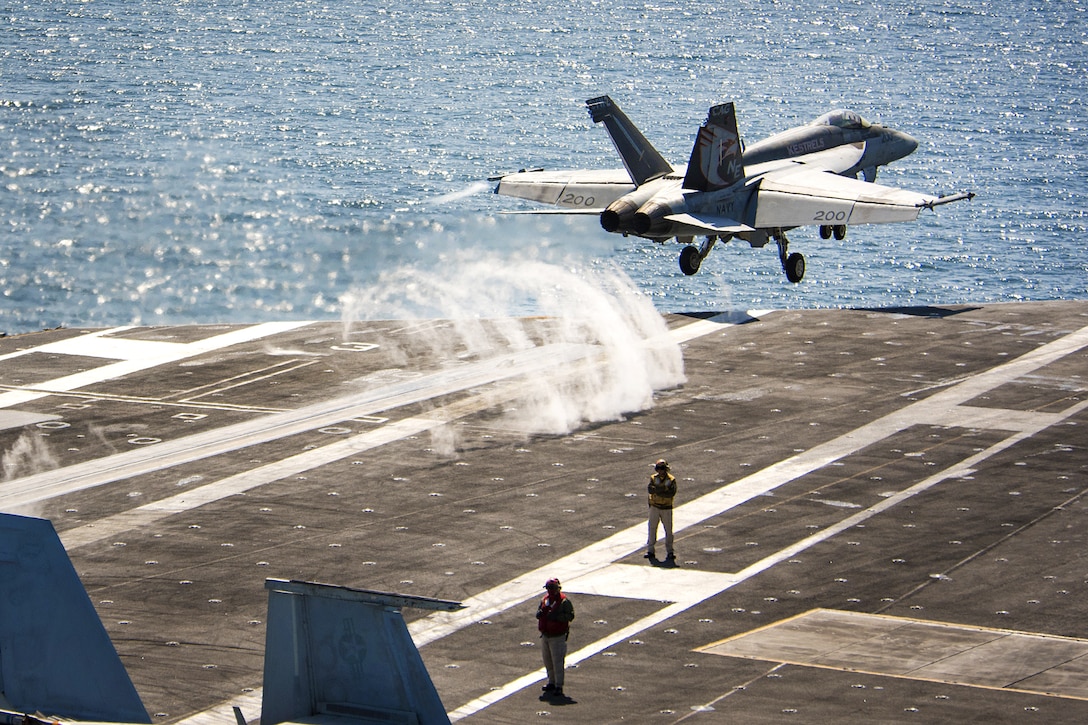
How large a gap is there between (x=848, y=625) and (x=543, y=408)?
18493mm

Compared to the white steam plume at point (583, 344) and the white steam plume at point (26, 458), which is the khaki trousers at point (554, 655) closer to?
the white steam plume at point (583, 344)

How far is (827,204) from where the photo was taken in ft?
174

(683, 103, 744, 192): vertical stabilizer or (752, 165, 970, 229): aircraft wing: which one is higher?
(683, 103, 744, 192): vertical stabilizer

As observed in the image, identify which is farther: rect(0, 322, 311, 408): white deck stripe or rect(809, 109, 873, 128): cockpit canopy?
rect(809, 109, 873, 128): cockpit canopy

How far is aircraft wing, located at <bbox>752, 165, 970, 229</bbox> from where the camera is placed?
52.3m

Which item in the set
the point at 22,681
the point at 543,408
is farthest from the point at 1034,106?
the point at 22,681

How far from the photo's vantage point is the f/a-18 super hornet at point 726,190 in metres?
49.5

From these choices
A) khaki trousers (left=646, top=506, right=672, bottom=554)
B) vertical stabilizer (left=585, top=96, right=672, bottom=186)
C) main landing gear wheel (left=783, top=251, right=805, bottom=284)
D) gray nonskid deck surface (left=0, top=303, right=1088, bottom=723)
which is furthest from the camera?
main landing gear wheel (left=783, top=251, right=805, bottom=284)

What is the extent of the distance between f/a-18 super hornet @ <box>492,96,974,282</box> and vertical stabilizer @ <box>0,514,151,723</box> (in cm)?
3495

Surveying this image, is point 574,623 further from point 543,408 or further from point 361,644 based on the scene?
point 543,408

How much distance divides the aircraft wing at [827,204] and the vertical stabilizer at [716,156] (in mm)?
1564

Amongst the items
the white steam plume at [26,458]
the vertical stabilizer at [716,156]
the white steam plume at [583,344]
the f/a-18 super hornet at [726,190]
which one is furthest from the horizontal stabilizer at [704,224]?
the white steam plume at [26,458]

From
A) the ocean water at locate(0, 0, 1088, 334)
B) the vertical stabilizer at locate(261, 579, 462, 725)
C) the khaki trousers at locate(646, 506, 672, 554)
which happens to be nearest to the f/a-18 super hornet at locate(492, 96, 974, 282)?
the ocean water at locate(0, 0, 1088, 334)

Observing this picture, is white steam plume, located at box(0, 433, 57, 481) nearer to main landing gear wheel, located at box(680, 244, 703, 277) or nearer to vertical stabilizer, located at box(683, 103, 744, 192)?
vertical stabilizer, located at box(683, 103, 744, 192)
